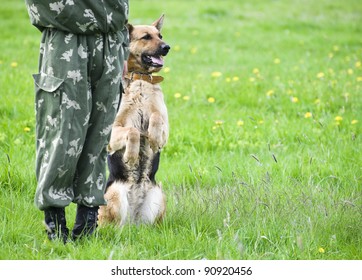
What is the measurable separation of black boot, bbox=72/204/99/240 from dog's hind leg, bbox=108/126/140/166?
47 centimetres

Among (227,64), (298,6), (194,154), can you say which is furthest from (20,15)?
(194,154)

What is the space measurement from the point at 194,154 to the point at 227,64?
4172 millimetres

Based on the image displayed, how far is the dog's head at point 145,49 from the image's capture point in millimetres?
4785

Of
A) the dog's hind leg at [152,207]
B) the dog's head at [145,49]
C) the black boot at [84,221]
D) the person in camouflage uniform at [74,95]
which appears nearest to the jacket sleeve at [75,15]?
the person in camouflage uniform at [74,95]

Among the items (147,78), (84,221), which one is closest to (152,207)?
(84,221)

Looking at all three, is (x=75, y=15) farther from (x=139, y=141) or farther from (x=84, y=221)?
(x=84, y=221)

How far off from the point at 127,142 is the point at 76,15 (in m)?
1.04

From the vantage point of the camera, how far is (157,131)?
4.59m

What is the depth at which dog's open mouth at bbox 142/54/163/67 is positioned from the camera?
4.79 metres

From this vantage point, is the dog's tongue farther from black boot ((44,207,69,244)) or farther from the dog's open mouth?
black boot ((44,207,69,244))

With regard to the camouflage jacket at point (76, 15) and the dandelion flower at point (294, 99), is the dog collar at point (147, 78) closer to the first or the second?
the camouflage jacket at point (76, 15)

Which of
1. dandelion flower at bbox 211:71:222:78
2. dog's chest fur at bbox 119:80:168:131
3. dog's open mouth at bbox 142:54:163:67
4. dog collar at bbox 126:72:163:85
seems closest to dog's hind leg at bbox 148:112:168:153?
dog's chest fur at bbox 119:80:168:131

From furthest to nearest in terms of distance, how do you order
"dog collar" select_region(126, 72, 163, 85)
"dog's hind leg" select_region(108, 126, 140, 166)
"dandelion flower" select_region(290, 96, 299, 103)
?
"dandelion flower" select_region(290, 96, 299, 103)
"dog collar" select_region(126, 72, 163, 85)
"dog's hind leg" select_region(108, 126, 140, 166)

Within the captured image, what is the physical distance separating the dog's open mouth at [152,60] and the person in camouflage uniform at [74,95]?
614mm
